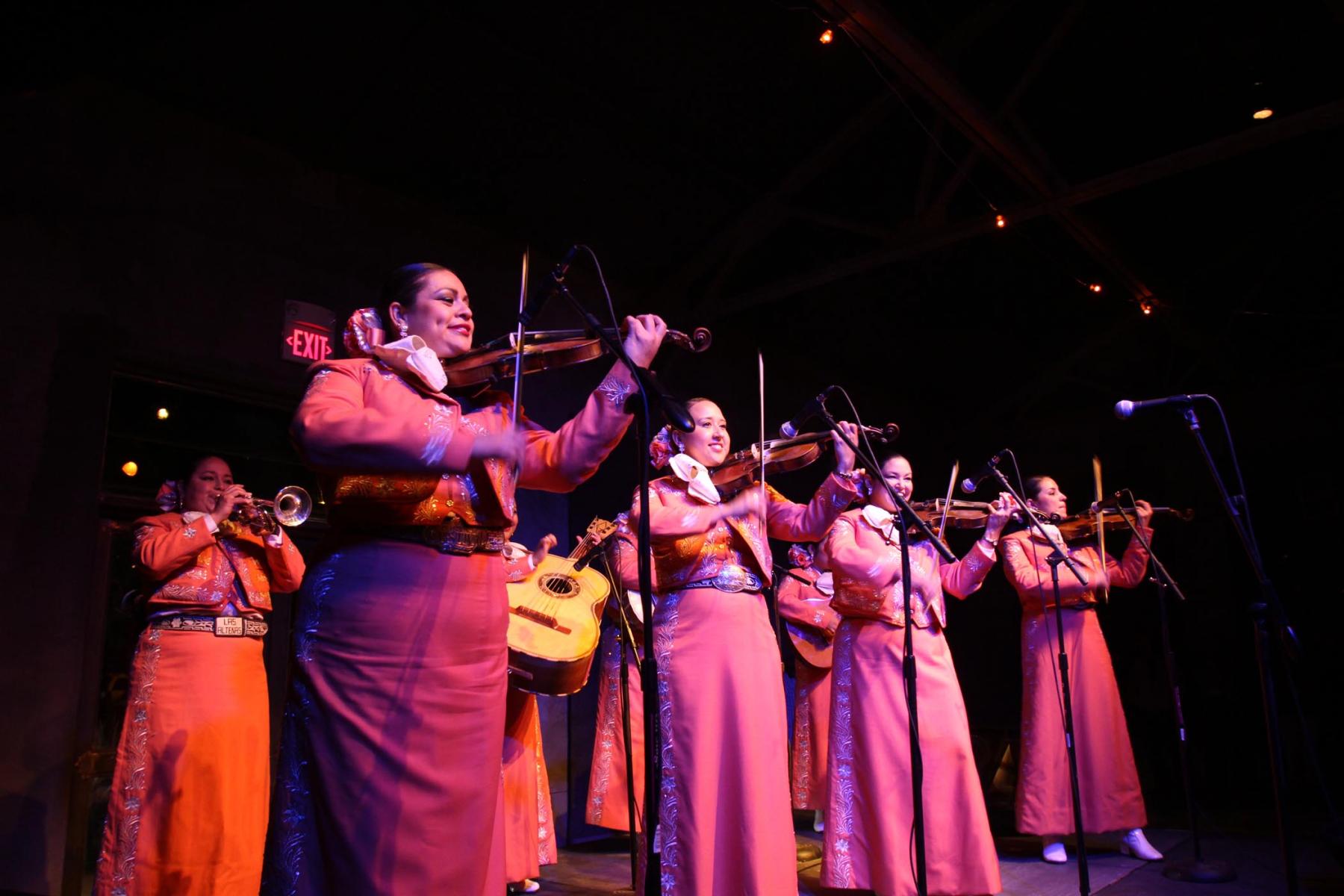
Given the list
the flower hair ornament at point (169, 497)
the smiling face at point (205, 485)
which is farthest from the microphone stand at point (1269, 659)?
the flower hair ornament at point (169, 497)

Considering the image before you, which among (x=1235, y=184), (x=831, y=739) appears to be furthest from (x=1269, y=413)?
(x=831, y=739)

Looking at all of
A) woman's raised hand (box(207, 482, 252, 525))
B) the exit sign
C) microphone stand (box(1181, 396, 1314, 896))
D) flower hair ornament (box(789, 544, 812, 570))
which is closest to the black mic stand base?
microphone stand (box(1181, 396, 1314, 896))

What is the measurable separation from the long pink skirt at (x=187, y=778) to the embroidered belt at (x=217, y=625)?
2cm

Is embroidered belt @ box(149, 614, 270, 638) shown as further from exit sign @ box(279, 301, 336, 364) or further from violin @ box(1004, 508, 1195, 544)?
violin @ box(1004, 508, 1195, 544)

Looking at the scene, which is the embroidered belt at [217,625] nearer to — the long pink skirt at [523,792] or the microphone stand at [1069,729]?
the long pink skirt at [523,792]

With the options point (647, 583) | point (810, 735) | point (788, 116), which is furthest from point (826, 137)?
point (647, 583)

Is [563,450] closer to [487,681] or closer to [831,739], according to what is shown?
[487,681]

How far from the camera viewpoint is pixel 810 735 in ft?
21.5

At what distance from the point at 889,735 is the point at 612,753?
2.05m

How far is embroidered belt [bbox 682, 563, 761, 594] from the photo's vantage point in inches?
136

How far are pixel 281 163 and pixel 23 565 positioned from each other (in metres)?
2.64

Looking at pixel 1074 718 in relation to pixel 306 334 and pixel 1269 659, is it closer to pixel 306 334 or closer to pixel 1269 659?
pixel 1269 659

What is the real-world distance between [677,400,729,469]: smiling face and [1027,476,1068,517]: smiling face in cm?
291

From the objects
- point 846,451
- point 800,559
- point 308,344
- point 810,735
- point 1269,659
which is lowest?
point 810,735
